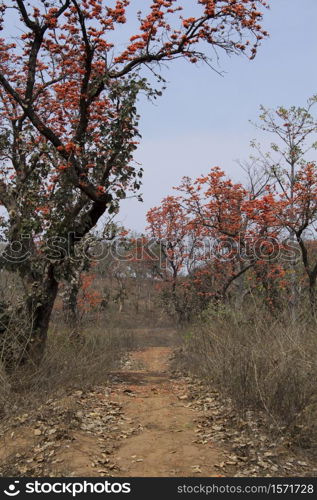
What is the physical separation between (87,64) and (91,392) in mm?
5049

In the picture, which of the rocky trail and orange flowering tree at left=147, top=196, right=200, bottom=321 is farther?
orange flowering tree at left=147, top=196, right=200, bottom=321

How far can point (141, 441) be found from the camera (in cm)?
540

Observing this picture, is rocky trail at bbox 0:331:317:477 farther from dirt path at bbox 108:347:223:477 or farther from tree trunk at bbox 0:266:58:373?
tree trunk at bbox 0:266:58:373

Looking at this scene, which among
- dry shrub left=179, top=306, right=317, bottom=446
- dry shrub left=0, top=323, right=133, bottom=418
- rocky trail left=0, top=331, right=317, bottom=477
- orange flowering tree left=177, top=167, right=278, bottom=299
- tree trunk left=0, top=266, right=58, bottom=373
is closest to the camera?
rocky trail left=0, top=331, right=317, bottom=477

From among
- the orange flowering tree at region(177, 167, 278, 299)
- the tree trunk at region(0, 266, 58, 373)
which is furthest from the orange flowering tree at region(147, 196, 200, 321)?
the tree trunk at region(0, 266, 58, 373)

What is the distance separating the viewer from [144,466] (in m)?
4.70

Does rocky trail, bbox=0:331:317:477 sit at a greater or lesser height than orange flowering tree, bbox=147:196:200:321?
lesser

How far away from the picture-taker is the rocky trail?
4.65m

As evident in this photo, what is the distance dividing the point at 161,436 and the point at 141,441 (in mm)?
259

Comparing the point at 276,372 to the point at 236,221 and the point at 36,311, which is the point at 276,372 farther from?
the point at 236,221

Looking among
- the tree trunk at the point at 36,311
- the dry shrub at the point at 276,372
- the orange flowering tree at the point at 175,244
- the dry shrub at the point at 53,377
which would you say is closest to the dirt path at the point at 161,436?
the dry shrub at the point at 53,377

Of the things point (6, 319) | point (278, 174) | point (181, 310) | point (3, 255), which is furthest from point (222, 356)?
point (181, 310)

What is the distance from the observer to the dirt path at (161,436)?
4.65 meters

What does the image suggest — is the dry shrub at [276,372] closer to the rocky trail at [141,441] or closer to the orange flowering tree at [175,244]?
the rocky trail at [141,441]
